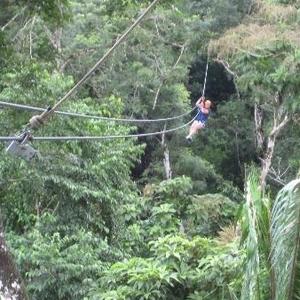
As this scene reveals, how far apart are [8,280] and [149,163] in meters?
14.6

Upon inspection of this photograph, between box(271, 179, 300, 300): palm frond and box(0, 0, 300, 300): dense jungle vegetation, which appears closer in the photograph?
box(271, 179, 300, 300): palm frond

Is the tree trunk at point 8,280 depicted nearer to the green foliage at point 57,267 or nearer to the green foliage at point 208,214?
the green foliage at point 57,267

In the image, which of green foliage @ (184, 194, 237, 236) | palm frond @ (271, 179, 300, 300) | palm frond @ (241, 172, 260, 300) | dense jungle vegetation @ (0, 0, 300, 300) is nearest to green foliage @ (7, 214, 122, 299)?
dense jungle vegetation @ (0, 0, 300, 300)

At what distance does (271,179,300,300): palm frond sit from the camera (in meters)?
3.22

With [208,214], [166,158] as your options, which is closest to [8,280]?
[208,214]

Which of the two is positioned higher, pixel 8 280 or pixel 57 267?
pixel 8 280

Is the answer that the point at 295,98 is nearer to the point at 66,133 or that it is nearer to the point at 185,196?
the point at 185,196

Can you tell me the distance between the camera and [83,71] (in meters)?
16.1

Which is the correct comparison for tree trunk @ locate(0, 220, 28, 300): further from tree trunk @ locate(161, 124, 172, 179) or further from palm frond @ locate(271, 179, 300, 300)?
tree trunk @ locate(161, 124, 172, 179)

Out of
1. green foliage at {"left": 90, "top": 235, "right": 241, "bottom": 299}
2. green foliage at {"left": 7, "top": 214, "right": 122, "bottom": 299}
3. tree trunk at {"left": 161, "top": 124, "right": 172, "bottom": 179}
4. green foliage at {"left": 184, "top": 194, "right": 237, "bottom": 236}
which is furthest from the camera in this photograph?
tree trunk at {"left": 161, "top": 124, "right": 172, "bottom": 179}

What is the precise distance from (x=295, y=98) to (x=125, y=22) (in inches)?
230

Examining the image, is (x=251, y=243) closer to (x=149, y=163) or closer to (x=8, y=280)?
(x=8, y=280)

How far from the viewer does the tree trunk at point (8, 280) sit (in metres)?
3.81

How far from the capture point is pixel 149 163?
18.4 m
